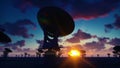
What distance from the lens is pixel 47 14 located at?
7738 centimetres

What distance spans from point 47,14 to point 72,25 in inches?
403

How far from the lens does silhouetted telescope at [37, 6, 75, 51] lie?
75.8 meters

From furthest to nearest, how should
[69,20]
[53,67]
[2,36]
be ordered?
[69,20] < [53,67] < [2,36]

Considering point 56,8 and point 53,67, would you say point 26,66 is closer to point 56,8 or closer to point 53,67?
point 53,67

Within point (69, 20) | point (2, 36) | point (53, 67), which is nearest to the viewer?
point (2, 36)

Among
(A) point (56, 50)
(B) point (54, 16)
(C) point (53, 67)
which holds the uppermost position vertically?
(B) point (54, 16)

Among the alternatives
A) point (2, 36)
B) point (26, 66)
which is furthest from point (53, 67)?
point (2, 36)

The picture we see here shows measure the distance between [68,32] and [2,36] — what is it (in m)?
28.0

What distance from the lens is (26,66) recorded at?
7819 centimetres

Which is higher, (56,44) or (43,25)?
(43,25)

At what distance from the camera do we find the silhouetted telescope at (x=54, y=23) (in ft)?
249

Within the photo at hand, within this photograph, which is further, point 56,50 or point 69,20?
point 56,50

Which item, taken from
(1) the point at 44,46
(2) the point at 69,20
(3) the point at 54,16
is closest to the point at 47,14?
(3) the point at 54,16

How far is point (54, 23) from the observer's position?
3002 inches
